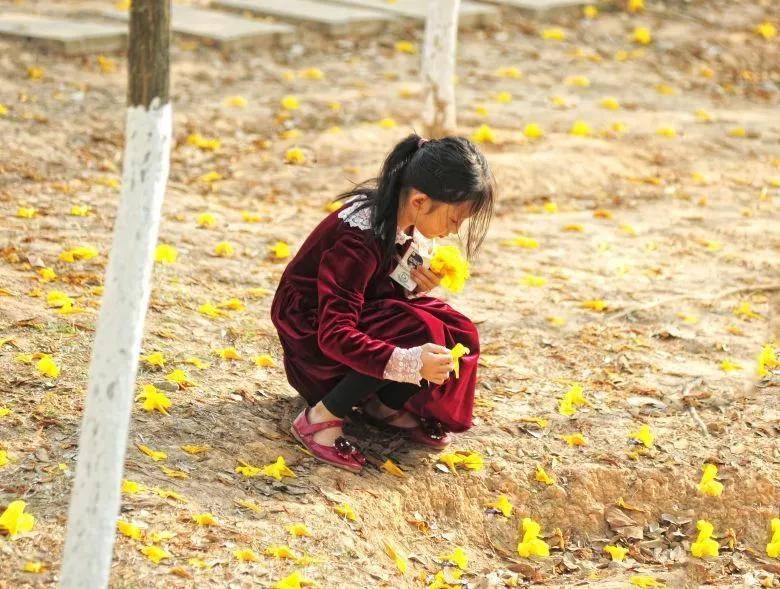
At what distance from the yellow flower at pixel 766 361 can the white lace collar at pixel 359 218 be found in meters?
2.01

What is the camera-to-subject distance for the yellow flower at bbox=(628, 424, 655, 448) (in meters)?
4.39

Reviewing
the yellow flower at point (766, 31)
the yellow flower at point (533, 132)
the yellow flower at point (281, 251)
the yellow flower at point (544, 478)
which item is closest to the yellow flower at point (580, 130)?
the yellow flower at point (533, 132)

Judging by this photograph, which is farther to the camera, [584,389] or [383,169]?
[584,389]

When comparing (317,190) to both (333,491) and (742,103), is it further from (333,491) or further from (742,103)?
(742,103)

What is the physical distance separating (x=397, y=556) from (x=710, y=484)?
130 centimetres

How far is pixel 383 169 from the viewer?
391cm

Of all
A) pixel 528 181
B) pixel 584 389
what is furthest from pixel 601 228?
pixel 584 389

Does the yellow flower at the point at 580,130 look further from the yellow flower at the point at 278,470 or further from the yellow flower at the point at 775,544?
the yellow flower at the point at 278,470

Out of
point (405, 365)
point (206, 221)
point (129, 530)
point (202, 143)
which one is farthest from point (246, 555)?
point (202, 143)

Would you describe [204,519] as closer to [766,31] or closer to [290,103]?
[290,103]

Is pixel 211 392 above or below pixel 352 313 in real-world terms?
below

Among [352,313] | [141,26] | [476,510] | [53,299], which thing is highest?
[141,26]

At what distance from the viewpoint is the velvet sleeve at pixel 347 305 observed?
146 inches

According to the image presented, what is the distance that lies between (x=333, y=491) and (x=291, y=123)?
16.2ft
